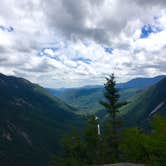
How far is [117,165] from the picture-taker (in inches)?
1505

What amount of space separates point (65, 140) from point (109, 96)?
15131 millimetres

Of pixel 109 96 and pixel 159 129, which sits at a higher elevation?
pixel 109 96

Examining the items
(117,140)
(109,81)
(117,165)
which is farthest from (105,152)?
(117,165)

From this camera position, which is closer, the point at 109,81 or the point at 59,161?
the point at 109,81

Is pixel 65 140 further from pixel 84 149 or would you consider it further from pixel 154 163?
pixel 154 163

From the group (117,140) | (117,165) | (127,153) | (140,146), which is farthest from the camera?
(117,140)

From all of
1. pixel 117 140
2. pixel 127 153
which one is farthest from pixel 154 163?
pixel 117 140

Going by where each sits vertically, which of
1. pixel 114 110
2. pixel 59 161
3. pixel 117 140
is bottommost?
pixel 59 161

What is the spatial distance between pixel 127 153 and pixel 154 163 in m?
18.3

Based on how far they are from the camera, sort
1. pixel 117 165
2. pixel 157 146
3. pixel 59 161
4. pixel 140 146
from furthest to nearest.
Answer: pixel 59 161 → pixel 140 146 → pixel 117 165 → pixel 157 146

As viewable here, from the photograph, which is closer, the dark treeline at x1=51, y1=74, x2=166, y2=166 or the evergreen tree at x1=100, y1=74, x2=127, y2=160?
the dark treeline at x1=51, y1=74, x2=166, y2=166

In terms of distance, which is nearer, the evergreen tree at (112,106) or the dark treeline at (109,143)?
the dark treeline at (109,143)

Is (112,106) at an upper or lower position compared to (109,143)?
upper

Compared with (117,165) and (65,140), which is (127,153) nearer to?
(117,165)
